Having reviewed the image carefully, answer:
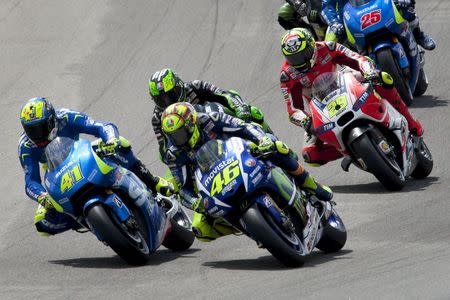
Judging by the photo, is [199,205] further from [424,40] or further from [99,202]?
[424,40]

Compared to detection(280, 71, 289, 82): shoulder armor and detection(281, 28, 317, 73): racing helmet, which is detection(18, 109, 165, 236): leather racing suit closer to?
detection(281, 28, 317, 73): racing helmet

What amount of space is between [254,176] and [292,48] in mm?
3633

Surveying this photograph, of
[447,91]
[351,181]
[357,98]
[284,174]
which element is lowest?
[447,91]

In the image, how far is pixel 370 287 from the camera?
10.7 metres

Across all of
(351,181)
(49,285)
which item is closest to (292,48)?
(351,181)

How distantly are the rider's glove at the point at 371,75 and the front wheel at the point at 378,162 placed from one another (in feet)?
2.18

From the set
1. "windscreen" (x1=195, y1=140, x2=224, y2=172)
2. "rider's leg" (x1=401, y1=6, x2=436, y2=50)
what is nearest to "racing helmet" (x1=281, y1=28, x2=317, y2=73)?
"windscreen" (x1=195, y1=140, x2=224, y2=172)

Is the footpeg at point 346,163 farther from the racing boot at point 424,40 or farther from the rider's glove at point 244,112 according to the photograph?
the racing boot at point 424,40

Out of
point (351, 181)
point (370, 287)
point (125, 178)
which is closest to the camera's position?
point (370, 287)

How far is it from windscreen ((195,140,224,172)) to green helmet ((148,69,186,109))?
2335 millimetres

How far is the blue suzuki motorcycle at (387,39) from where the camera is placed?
18.2 metres

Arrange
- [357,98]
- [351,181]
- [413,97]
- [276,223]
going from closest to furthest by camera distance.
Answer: [276,223] < [357,98] < [351,181] < [413,97]

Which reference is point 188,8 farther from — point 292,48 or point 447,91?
point 292,48

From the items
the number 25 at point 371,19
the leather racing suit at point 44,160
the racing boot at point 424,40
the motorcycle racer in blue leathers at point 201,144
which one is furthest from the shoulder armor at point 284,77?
the racing boot at point 424,40
